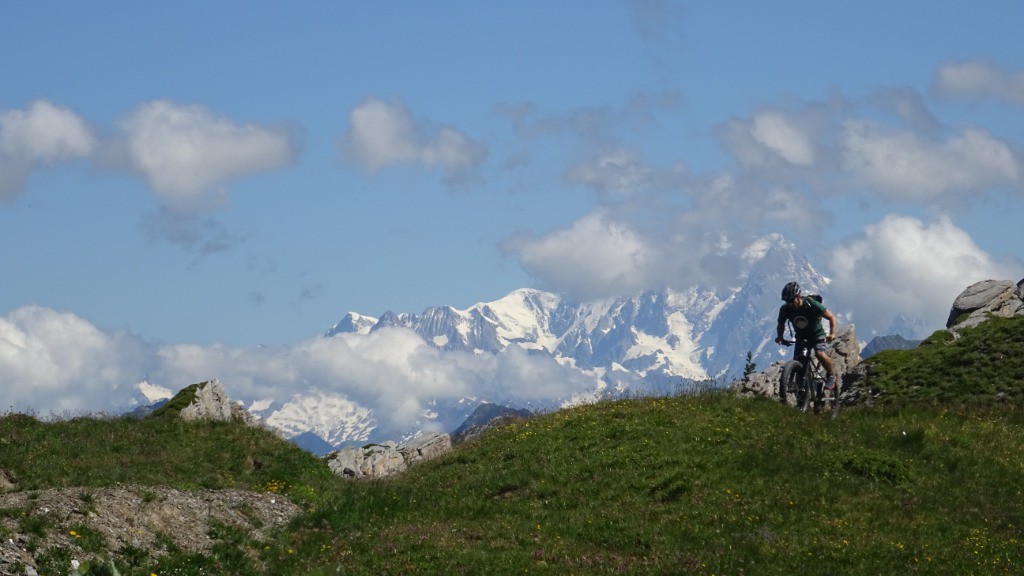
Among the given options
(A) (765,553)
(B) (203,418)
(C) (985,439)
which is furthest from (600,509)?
(B) (203,418)

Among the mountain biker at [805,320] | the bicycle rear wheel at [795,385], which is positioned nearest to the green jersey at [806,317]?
the mountain biker at [805,320]

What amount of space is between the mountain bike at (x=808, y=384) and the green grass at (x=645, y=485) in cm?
93

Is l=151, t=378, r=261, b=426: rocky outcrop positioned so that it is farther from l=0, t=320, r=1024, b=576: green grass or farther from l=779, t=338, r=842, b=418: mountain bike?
l=779, t=338, r=842, b=418: mountain bike

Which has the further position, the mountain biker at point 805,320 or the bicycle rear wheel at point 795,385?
the bicycle rear wheel at point 795,385

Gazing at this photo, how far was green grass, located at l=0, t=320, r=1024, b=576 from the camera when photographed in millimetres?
22344

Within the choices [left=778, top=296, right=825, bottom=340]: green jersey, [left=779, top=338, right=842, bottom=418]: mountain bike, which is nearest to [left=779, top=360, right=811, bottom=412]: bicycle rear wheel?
[left=779, top=338, right=842, bottom=418]: mountain bike

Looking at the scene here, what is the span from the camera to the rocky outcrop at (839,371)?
41.1 meters

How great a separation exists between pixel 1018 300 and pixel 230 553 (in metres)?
43.3

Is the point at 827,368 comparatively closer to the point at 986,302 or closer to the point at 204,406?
the point at 204,406

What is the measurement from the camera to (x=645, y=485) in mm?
27719

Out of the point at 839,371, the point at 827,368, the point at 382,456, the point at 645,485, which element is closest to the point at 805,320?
the point at 827,368

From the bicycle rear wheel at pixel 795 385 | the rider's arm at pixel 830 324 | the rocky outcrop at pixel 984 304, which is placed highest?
the rocky outcrop at pixel 984 304

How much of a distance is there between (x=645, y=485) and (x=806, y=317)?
926 centimetres

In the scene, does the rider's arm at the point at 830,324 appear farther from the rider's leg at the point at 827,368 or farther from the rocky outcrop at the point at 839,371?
the rocky outcrop at the point at 839,371
